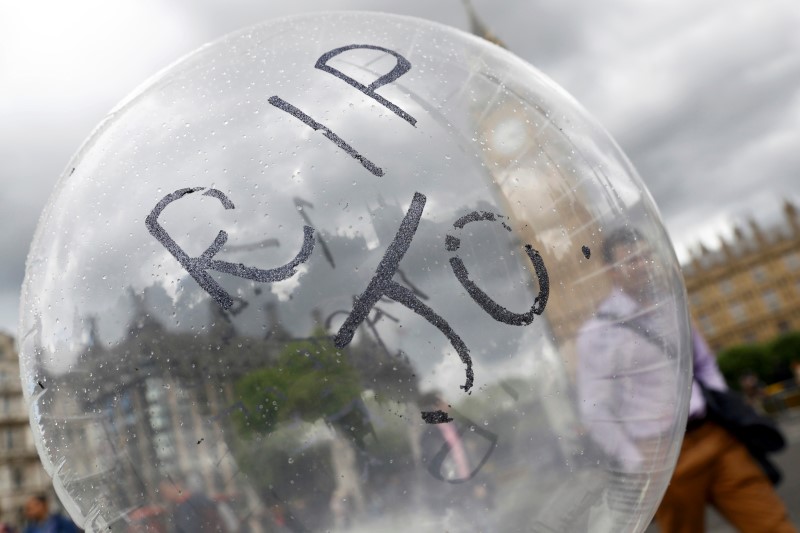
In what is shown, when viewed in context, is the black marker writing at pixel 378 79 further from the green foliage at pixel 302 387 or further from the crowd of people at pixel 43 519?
the crowd of people at pixel 43 519

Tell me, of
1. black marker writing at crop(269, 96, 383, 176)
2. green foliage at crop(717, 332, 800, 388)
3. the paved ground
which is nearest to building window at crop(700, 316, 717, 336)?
green foliage at crop(717, 332, 800, 388)

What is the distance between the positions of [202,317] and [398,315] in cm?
29

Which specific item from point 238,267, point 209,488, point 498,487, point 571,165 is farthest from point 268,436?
point 571,165

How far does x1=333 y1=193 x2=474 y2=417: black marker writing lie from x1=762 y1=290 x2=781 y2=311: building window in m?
79.7

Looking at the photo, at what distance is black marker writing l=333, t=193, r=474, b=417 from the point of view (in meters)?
1.03

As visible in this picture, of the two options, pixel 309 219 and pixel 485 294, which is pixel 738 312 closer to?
pixel 485 294

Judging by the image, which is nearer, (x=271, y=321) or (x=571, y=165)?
(x=271, y=321)

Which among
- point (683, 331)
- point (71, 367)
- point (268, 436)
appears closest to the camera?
point (268, 436)

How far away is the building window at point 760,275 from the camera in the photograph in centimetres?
7281

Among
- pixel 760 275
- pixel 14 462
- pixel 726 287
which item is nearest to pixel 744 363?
pixel 760 275

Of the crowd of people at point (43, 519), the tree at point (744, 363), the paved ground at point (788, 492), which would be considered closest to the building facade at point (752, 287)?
the tree at point (744, 363)

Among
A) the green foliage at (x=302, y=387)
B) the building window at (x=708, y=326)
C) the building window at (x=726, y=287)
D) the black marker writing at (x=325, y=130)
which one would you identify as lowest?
the building window at (x=708, y=326)

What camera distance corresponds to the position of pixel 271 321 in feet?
3.41

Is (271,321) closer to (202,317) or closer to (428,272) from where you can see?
(202,317)
